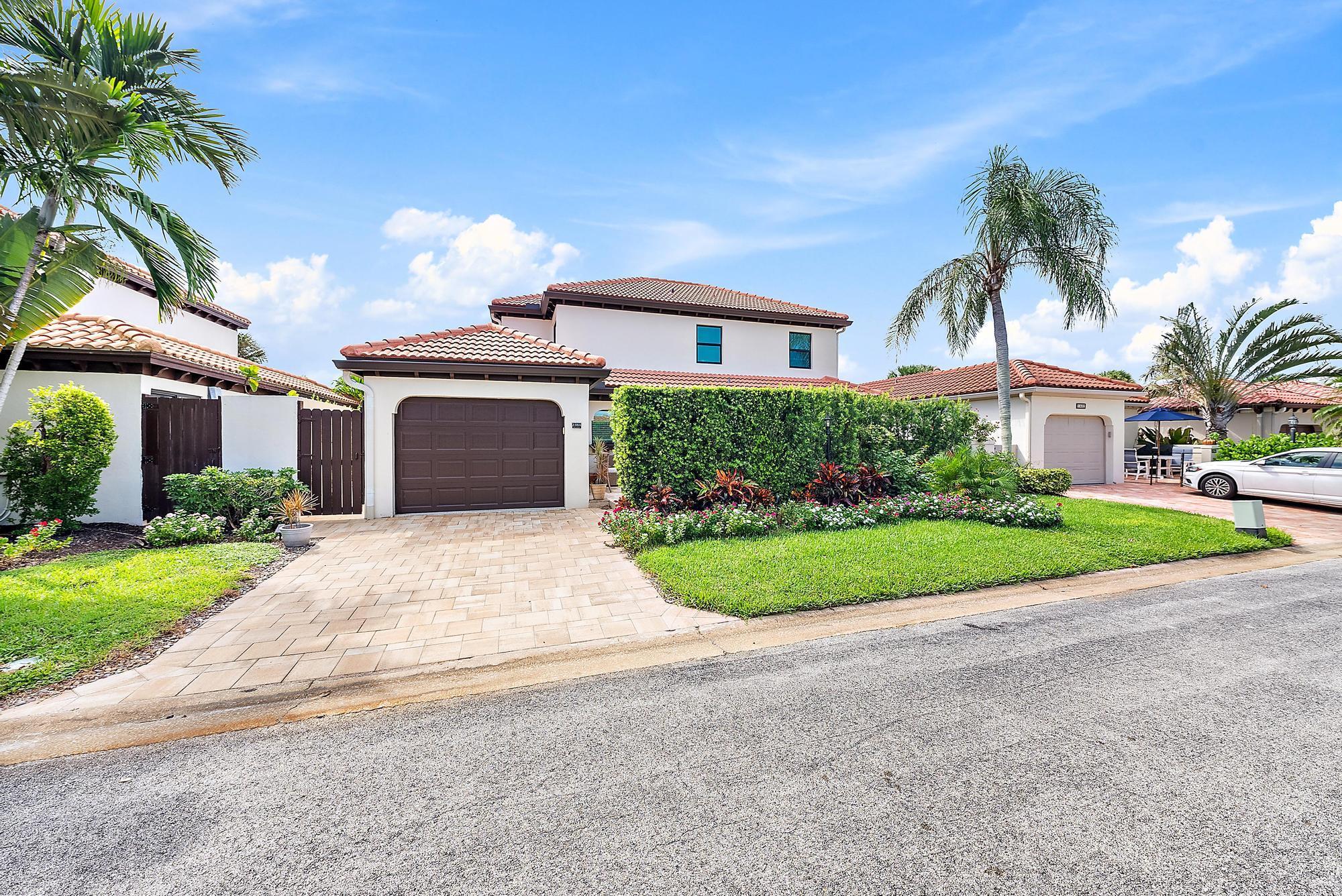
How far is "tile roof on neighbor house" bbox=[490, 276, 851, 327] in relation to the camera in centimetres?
1898

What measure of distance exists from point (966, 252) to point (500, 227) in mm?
13117

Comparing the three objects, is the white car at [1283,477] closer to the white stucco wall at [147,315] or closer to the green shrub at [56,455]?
the green shrub at [56,455]

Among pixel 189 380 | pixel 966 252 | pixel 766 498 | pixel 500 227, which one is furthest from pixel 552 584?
pixel 966 252

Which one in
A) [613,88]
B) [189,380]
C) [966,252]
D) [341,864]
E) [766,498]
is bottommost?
[341,864]

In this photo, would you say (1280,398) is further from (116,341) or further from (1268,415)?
(116,341)

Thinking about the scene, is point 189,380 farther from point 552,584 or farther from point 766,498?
point 766,498

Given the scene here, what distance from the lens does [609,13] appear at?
924 cm

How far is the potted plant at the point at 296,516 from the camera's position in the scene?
838 centimetres

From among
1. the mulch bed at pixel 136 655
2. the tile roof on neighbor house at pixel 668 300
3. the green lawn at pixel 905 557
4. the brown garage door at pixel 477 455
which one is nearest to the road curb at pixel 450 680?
the green lawn at pixel 905 557

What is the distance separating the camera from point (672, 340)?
1977 cm

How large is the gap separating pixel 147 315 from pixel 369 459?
1264 cm

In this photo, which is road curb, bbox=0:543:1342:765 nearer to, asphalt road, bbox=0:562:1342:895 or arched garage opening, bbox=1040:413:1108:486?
asphalt road, bbox=0:562:1342:895

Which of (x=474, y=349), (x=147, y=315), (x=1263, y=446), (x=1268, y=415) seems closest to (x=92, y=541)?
(x=474, y=349)

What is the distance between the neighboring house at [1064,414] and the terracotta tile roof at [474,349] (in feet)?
33.3
